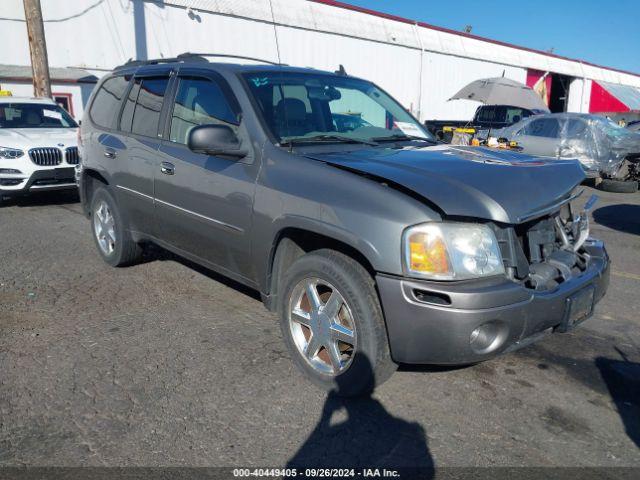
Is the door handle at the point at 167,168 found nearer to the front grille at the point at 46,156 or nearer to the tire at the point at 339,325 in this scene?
the tire at the point at 339,325

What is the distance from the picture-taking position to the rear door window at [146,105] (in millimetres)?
4465

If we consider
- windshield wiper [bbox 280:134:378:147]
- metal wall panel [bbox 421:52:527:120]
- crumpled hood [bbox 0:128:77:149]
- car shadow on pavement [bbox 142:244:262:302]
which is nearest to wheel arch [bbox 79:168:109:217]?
car shadow on pavement [bbox 142:244:262:302]

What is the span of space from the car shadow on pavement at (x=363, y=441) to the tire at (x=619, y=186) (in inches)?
416

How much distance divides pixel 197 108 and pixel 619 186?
10.4 metres

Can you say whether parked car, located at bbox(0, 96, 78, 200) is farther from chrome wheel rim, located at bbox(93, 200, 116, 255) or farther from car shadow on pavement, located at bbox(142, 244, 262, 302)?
car shadow on pavement, located at bbox(142, 244, 262, 302)

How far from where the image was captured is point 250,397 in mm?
3150

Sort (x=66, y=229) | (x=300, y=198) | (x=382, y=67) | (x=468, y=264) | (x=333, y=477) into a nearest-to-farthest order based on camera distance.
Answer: (x=333, y=477) → (x=468, y=264) → (x=300, y=198) → (x=66, y=229) → (x=382, y=67)

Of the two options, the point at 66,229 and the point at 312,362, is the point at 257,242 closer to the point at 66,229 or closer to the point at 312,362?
the point at 312,362

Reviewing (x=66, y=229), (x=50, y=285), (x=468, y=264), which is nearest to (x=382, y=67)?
(x=66, y=229)

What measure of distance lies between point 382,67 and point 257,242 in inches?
942

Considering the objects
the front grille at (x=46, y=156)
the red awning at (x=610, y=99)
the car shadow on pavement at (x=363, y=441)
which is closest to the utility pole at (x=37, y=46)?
the front grille at (x=46, y=156)

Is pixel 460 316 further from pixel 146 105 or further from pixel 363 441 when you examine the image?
pixel 146 105

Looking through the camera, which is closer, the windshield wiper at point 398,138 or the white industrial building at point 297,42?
the windshield wiper at point 398,138

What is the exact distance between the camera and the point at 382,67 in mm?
25766
